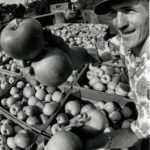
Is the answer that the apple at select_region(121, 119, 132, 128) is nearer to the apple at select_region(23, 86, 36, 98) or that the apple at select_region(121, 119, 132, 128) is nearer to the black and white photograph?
the black and white photograph

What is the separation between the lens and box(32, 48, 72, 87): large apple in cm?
144

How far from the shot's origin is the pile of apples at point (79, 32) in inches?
165

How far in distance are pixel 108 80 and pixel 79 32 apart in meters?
2.07

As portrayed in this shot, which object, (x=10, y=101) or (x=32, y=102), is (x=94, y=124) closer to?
(x=32, y=102)

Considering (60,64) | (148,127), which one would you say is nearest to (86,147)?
(148,127)

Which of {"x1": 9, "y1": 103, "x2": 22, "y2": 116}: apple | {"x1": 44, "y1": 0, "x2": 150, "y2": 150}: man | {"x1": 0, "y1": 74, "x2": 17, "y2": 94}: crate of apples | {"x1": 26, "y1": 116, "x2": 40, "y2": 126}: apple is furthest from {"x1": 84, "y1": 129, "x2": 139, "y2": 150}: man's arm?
{"x1": 0, "y1": 74, "x2": 17, "y2": 94}: crate of apples

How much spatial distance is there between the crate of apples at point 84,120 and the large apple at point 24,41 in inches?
23.5

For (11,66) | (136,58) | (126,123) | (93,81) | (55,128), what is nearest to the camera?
(136,58)

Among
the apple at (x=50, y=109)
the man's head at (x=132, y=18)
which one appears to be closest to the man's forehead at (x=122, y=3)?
the man's head at (x=132, y=18)

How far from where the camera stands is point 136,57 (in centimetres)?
177

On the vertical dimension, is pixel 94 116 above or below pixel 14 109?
Result: above

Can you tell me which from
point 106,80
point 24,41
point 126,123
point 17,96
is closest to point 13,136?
point 17,96

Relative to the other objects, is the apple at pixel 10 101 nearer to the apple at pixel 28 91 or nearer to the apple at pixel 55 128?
the apple at pixel 28 91

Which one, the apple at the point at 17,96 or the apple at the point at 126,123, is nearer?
the apple at the point at 126,123
